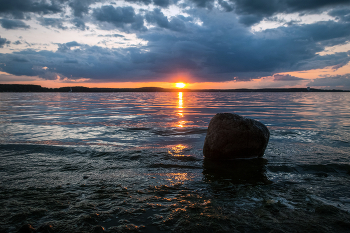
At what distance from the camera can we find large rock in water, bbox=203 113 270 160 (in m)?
6.63

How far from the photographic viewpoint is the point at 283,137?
9500mm

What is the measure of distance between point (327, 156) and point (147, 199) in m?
5.81

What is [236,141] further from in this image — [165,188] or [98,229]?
[98,229]

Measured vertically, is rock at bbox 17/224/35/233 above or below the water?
above

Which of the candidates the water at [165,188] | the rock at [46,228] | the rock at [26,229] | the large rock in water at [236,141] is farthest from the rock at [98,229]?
the large rock in water at [236,141]

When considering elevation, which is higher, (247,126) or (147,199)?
(247,126)

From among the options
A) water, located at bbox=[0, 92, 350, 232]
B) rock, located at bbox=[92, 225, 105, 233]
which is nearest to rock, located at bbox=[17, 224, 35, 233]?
water, located at bbox=[0, 92, 350, 232]

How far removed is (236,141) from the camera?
21.8 ft

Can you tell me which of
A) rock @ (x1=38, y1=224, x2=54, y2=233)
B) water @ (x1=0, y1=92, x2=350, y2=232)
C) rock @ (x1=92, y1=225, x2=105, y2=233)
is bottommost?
water @ (x1=0, y1=92, x2=350, y2=232)

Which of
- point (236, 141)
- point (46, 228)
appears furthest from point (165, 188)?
point (236, 141)

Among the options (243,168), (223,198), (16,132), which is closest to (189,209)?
(223,198)

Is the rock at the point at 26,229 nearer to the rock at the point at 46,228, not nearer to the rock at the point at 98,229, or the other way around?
the rock at the point at 46,228

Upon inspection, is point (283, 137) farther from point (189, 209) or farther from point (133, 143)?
point (189, 209)

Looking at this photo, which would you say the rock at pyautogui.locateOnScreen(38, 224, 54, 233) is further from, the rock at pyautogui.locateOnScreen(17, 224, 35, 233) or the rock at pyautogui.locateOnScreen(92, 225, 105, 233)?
the rock at pyautogui.locateOnScreen(92, 225, 105, 233)
